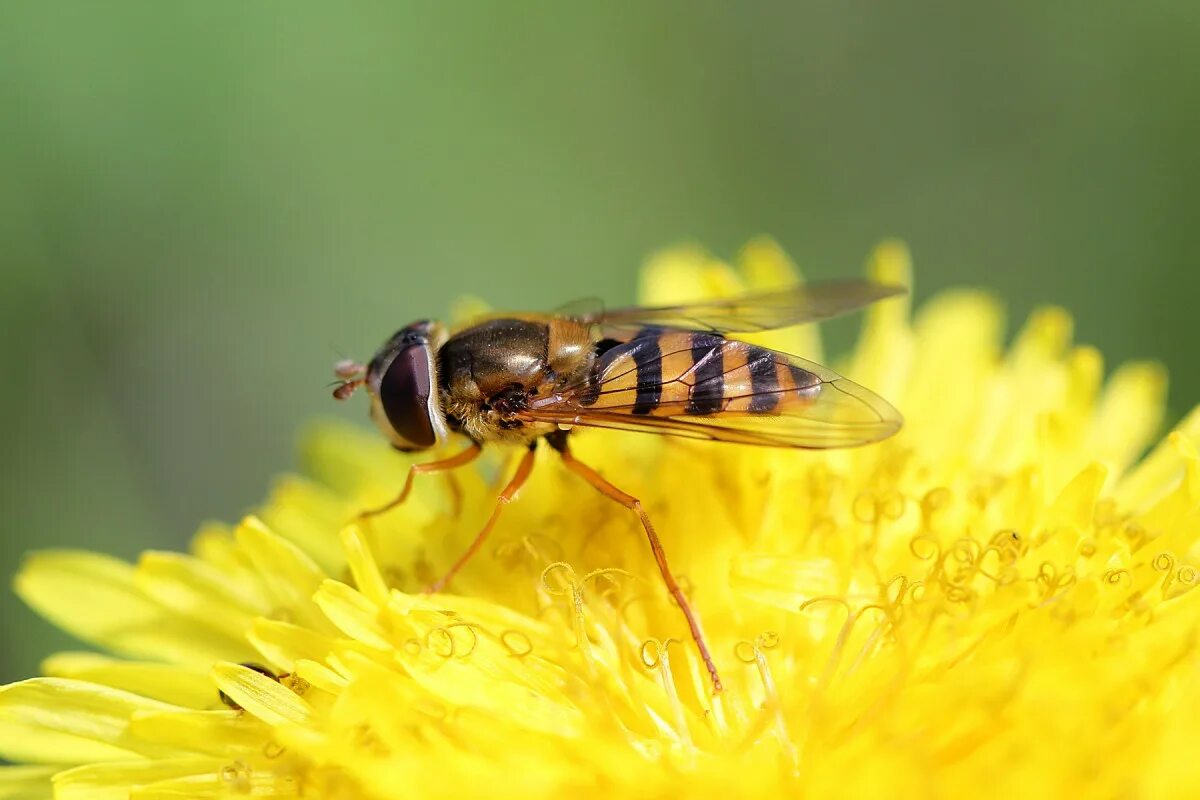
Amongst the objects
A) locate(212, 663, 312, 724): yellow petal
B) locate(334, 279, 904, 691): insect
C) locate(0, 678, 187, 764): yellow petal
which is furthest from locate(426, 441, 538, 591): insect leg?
locate(0, 678, 187, 764): yellow petal

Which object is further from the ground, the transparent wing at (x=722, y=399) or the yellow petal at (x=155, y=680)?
the transparent wing at (x=722, y=399)

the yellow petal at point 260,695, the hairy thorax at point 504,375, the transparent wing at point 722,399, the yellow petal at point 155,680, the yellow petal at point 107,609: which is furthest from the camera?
the yellow petal at point 107,609

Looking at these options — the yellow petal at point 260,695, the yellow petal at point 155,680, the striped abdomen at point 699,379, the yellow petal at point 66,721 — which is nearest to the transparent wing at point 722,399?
the striped abdomen at point 699,379

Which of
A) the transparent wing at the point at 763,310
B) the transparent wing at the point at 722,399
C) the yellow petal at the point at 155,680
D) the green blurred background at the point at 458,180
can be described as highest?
the green blurred background at the point at 458,180

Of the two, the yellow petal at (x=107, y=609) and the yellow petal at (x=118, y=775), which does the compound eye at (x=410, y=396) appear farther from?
the yellow petal at (x=118, y=775)

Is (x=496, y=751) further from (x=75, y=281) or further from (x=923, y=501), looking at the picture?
(x=75, y=281)

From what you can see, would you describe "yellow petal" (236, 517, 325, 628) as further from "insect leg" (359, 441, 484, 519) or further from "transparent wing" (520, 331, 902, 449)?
"transparent wing" (520, 331, 902, 449)

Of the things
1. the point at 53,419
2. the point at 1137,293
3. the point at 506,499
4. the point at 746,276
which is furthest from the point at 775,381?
Answer: the point at 53,419

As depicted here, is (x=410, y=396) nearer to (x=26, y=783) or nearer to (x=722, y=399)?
(x=722, y=399)
